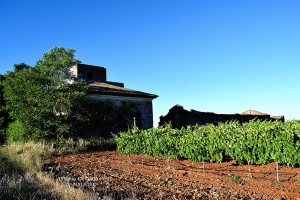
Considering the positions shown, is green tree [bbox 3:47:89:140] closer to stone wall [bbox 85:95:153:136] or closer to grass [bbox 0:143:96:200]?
stone wall [bbox 85:95:153:136]

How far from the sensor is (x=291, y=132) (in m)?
10.1

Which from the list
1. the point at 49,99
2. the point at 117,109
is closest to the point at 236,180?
the point at 49,99

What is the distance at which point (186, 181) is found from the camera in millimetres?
8938

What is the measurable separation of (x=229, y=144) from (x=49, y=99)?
10978mm

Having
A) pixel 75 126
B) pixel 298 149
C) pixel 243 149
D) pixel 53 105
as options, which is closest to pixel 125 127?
pixel 75 126

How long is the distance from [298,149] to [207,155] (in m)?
3.12

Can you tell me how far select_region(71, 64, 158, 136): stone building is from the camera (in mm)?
20875

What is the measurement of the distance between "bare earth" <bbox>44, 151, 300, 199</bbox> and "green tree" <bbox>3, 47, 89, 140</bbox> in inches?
260

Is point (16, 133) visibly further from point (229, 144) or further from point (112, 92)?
point (229, 144)

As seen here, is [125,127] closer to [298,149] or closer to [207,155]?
[207,155]

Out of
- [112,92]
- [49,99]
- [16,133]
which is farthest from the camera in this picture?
[112,92]

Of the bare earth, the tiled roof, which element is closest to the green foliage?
the tiled roof

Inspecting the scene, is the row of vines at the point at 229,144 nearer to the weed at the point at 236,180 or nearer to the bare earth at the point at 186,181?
the bare earth at the point at 186,181

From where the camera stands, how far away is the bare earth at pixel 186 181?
288 inches
